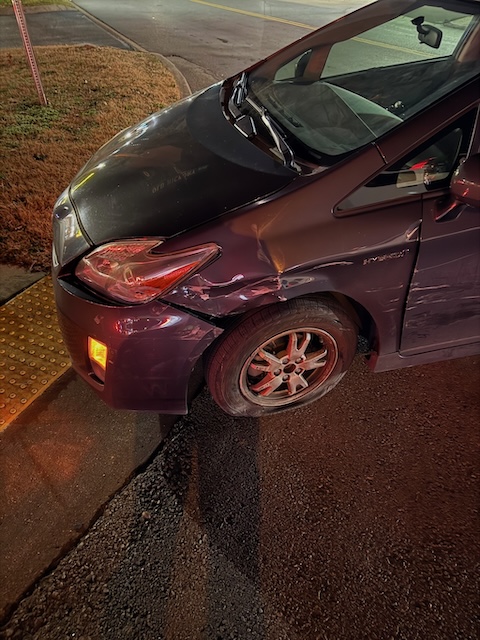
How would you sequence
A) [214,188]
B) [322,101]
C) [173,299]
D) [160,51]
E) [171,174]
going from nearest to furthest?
[173,299] < [214,188] < [171,174] < [322,101] < [160,51]

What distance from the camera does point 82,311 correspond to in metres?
2.01

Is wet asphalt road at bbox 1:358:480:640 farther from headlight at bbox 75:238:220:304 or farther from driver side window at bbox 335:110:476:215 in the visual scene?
driver side window at bbox 335:110:476:215

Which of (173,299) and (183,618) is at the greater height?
(173,299)

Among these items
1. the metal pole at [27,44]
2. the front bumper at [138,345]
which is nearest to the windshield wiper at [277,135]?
the front bumper at [138,345]

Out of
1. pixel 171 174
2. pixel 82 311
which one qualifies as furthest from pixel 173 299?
pixel 171 174

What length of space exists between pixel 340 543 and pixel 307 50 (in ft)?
9.19

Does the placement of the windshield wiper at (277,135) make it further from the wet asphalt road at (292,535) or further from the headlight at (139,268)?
the wet asphalt road at (292,535)

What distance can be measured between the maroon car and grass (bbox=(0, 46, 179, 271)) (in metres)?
1.46

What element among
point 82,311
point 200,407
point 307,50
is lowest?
point 200,407

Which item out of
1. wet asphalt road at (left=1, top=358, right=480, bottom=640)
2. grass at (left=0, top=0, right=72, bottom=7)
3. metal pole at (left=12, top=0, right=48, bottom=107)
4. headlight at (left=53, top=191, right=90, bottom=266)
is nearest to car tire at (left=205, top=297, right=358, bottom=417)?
wet asphalt road at (left=1, top=358, right=480, bottom=640)

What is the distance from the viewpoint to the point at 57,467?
7.37 feet

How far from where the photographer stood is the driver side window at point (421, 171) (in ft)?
6.41

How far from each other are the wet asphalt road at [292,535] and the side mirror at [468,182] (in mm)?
1176

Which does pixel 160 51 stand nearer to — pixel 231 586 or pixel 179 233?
pixel 179 233
